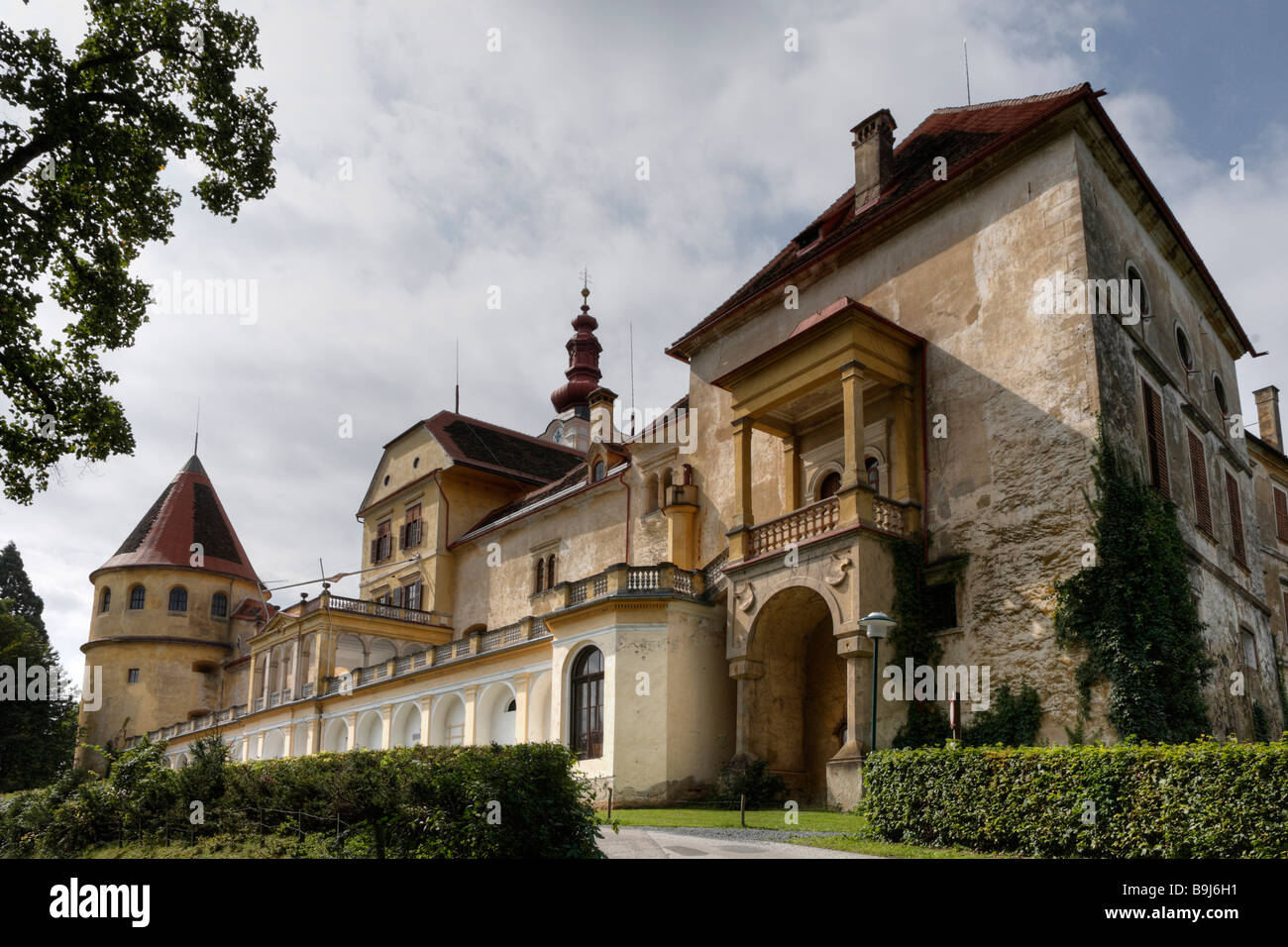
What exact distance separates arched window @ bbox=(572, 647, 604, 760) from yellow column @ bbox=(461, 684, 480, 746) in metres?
6.81

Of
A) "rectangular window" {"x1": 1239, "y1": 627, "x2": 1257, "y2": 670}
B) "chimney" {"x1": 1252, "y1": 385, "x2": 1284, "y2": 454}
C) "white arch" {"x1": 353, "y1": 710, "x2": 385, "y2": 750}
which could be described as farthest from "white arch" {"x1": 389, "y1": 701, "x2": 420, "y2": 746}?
"chimney" {"x1": 1252, "y1": 385, "x2": 1284, "y2": 454}

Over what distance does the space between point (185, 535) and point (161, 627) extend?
5.47 meters

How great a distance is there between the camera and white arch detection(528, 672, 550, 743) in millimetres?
29141

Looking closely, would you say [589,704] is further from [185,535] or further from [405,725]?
[185,535]

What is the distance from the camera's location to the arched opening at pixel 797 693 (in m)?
23.2

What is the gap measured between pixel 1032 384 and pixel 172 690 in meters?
47.7

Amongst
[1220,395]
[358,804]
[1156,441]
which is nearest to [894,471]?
[1156,441]

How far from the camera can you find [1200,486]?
24.0m

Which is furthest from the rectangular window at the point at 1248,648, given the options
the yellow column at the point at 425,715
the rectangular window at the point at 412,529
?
the rectangular window at the point at 412,529

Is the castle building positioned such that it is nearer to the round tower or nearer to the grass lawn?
the grass lawn

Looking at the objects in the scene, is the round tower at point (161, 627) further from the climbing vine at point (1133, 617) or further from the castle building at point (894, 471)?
the climbing vine at point (1133, 617)

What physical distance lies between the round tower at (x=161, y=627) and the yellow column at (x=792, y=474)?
128 feet

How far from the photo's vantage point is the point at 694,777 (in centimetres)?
2381
